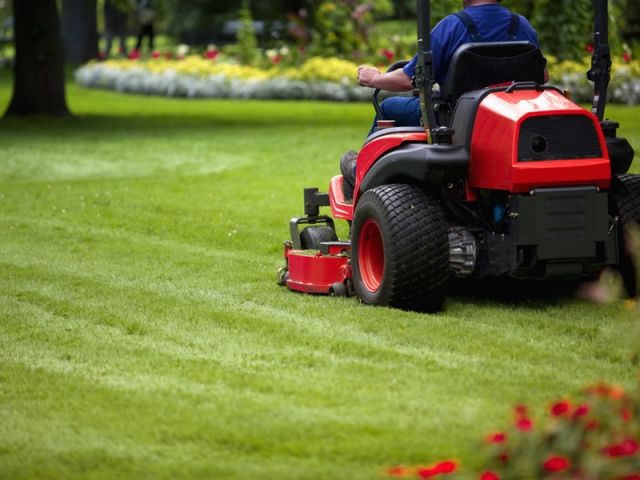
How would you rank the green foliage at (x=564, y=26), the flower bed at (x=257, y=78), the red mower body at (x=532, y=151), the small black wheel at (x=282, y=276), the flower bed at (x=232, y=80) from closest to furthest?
the red mower body at (x=532, y=151)
the small black wheel at (x=282, y=276)
the flower bed at (x=257, y=78)
the green foliage at (x=564, y=26)
the flower bed at (x=232, y=80)

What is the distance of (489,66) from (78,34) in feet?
109

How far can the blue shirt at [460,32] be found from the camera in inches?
227

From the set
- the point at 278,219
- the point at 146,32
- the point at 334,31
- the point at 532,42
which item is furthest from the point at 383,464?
the point at 146,32

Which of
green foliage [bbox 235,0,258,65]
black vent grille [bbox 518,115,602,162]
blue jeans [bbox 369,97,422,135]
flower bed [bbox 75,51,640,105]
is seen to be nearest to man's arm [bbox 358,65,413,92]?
blue jeans [bbox 369,97,422,135]

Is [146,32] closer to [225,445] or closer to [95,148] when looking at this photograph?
[95,148]

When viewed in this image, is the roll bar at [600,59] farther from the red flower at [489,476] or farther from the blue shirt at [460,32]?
the red flower at [489,476]

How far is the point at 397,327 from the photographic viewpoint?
530 cm

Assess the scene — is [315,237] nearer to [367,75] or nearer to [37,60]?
[367,75]

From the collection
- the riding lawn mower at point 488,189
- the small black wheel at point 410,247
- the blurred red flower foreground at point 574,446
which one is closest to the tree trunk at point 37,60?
the riding lawn mower at point 488,189

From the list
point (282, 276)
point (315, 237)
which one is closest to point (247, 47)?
point (315, 237)

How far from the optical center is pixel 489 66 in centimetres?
566

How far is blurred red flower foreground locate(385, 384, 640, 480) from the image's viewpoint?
301 centimetres

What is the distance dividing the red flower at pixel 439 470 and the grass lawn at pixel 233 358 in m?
0.26

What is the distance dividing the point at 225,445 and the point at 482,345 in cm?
159
